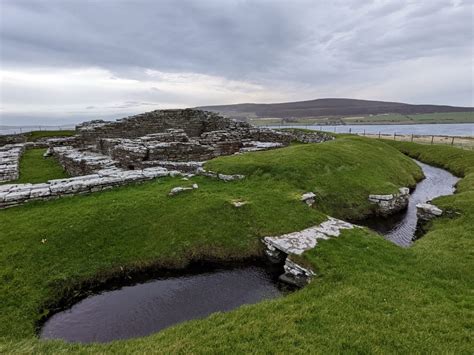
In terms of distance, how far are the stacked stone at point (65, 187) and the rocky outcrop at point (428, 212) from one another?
15.2 meters

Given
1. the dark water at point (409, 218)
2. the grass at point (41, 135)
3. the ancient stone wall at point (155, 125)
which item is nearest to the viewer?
the dark water at point (409, 218)

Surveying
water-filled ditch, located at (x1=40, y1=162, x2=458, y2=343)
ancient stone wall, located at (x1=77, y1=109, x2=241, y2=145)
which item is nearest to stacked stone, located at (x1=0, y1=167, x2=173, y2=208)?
water-filled ditch, located at (x1=40, y1=162, x2=458, y2=343)

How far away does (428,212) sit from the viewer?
49.3ft

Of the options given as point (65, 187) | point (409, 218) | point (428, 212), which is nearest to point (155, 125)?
point (65, 187)

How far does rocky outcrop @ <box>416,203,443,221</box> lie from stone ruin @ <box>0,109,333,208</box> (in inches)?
403

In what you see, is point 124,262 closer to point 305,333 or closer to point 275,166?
point 305,333

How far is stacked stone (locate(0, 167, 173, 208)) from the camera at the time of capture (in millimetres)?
14109

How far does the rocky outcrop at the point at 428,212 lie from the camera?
583 inches

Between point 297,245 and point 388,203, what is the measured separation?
9718mm

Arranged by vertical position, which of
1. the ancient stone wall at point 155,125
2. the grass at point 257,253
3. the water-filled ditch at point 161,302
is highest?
the ancient stone wall at point 155,125

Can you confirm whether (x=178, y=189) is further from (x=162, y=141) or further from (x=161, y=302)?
(x=162, y=141)

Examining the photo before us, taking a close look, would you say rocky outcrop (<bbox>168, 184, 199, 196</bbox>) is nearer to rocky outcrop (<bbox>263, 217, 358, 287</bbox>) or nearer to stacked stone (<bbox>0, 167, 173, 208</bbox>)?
stacked stone (<bbox>0, 167, 173, 208</bbox>)

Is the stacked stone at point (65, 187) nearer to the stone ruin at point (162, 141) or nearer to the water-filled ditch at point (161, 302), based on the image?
the stone ruin at point (162, 141)

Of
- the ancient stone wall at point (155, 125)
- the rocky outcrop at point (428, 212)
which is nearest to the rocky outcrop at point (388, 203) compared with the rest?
the rocky outcrop at point (428, 212)
